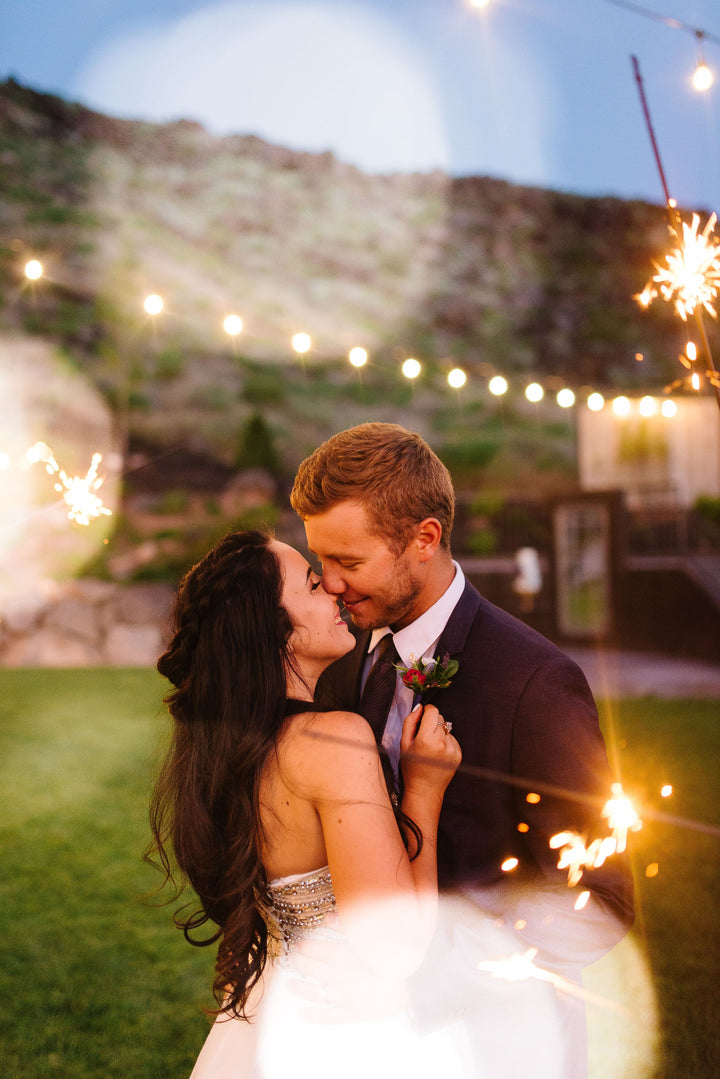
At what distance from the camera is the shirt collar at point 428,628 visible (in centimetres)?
A: 182

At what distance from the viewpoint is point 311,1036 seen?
167cm

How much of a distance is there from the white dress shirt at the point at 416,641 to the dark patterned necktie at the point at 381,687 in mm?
15

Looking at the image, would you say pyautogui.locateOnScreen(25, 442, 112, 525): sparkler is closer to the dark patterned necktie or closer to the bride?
the bride

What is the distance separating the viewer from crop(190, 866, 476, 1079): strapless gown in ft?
5.24

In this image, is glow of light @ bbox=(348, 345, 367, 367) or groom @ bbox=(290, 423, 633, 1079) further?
glow of light @ bbox=(348, 345, 367, 367)

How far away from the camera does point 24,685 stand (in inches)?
361

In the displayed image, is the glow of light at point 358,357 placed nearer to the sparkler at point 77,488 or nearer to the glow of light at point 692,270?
the sparkler at point 77,488

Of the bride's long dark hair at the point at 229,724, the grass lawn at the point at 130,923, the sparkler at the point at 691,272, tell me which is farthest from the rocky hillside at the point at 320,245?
the bride's long dark hair at the point at 229,724

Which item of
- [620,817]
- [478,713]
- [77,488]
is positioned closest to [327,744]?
[478,713]

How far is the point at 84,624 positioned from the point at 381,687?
12301 mm

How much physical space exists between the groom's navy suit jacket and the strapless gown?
11.8 inches

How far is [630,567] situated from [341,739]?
469 inches

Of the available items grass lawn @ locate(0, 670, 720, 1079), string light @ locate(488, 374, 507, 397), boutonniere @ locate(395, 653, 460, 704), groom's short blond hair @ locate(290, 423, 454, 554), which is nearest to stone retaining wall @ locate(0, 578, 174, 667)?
grass lawn @ locate(0, 670, 720, 1079)

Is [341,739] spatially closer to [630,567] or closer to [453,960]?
[453,960]
